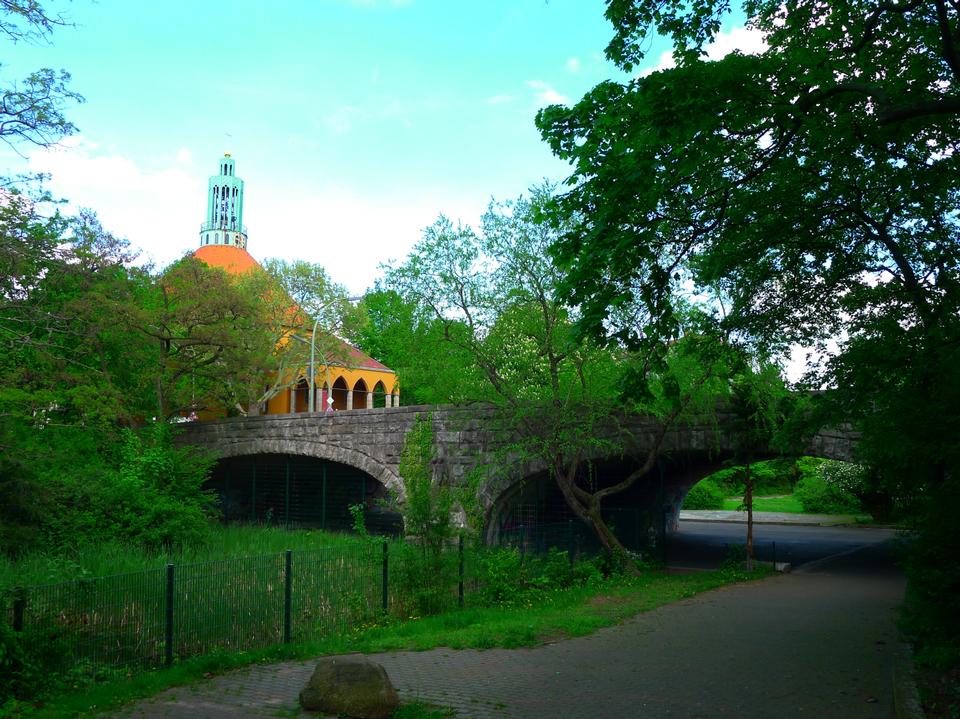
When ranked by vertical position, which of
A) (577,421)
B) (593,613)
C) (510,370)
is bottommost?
(593,613)

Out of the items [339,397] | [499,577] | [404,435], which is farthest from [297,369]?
[499,577]

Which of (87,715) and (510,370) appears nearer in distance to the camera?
(87,715)

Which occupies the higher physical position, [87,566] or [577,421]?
[577,421]

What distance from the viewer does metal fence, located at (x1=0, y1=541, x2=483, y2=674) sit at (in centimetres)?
862

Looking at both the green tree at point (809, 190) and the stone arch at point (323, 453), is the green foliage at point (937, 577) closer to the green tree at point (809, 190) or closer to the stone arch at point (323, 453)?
the green tree at point (809, 190)

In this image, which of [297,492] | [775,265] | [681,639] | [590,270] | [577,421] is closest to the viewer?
[590,270]

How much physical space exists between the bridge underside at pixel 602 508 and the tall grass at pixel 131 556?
4076mm

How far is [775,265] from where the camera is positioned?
11898mm

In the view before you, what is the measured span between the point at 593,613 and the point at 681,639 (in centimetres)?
199

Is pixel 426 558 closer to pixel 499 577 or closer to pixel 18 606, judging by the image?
pixel 499 577

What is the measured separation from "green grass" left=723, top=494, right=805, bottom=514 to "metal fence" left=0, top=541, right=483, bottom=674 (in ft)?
118

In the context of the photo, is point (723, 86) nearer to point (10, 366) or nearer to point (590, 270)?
point (590, 270)

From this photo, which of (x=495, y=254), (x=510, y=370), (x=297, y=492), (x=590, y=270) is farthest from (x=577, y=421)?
(x=297, y=492)

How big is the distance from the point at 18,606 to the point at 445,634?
4913 mm
